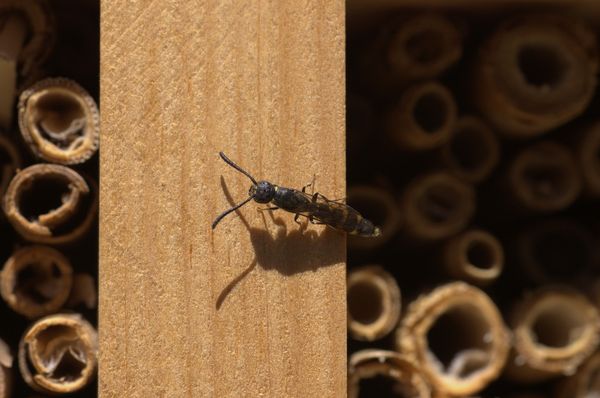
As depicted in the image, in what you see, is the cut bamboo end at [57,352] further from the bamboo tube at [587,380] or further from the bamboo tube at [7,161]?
the bamboo tube at [587,380]

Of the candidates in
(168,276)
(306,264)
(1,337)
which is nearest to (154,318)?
(168,276)

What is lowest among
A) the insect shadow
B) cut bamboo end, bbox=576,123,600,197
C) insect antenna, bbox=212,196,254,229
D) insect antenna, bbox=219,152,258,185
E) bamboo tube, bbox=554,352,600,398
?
bamboo tube, bbox=554,352,600,398

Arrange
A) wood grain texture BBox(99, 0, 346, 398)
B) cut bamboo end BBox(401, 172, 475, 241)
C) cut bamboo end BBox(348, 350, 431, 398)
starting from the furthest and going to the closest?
cut bamboo end BBox(401, 172, 475, 241) < cut bamboo end BBox(348, 350, 431, 398) < wood grain texture BBox(99, 0, 346, 398)

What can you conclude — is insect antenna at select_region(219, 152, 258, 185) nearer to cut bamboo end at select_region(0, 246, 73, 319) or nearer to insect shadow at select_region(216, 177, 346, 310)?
insect shadow at select_region(216, 177, 346, 310)

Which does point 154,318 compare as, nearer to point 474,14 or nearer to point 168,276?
point 168,276

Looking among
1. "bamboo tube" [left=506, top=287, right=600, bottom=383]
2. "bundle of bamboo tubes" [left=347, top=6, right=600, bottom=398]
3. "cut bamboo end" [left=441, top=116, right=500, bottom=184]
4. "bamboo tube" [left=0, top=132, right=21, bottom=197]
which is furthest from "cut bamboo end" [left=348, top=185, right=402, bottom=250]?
"bamboo tube" [left=0, top=132, right=21, bottom=197]

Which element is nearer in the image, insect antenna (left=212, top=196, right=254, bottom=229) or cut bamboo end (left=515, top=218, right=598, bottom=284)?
insect antenna (left=212, top=196, right=254, bottom=229)

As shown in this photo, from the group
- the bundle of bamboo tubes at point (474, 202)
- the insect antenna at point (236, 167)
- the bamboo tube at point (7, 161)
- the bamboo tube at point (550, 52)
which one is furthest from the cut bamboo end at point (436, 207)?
the bamboo tube at point (7, 161)

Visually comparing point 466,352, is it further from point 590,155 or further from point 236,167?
point 236,167
